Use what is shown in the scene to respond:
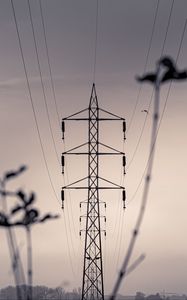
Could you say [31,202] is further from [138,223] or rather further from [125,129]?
[125,129]

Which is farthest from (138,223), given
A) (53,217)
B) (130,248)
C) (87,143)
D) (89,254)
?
(89,254)

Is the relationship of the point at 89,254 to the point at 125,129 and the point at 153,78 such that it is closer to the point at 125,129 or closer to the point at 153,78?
the point at 125,129

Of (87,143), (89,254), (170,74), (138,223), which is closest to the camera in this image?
(138,223)

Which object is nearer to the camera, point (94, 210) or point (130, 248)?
point (130, 248)

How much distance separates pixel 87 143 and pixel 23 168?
5358cm

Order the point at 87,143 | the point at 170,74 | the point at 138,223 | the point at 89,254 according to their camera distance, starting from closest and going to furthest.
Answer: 1. the point at 138,223
2. the point at 170,74
3. the point at 87,143
4. the point at 89,254

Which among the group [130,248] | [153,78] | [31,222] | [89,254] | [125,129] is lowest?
[89,254]

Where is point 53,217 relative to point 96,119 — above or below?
above

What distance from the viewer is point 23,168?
6676 millimetres

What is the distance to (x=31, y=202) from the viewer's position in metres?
6.90

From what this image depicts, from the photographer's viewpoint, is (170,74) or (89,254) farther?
(89,254)

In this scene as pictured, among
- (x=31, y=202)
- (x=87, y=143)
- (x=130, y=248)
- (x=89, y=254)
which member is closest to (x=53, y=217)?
(x=31, y=202)

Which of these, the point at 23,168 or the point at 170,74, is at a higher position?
the point at 170,74

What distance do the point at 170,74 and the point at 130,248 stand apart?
1.55m
